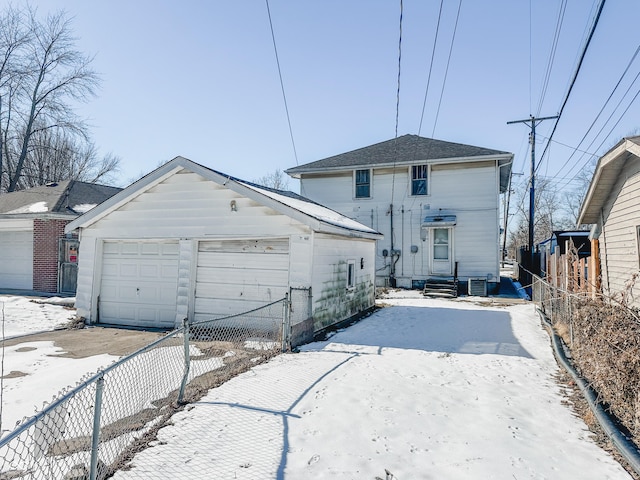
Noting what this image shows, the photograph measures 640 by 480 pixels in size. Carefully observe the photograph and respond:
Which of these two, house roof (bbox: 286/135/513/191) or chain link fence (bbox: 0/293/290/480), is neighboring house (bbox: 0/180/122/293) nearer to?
chain link fence (bbox: 0/293/290/480)

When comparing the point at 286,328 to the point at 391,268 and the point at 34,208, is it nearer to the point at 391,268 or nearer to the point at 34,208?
the point at 391,268

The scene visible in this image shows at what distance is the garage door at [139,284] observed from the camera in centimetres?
1009

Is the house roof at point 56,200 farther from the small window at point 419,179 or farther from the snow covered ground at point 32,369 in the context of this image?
the small window at point 419,179

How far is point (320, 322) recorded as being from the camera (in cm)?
902

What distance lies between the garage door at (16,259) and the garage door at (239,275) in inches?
415

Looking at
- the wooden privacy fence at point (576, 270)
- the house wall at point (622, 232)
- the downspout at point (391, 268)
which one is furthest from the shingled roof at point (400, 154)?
the house wall at point (622, 232)

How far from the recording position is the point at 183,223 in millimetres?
9766

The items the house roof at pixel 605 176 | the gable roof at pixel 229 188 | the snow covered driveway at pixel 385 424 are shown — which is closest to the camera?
the snow covered driveway at pixel 385 424

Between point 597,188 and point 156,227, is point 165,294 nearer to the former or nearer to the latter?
point 156,227

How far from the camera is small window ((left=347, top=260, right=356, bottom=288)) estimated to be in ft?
35.7

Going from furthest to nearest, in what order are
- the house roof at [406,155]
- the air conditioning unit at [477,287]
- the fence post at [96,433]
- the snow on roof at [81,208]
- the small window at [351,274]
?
the house roof at [406,155]
the air conditioning unit at [477,287]
the snow on roof at [81,208]
the small window at [351,274]
the fence post at [96,433]

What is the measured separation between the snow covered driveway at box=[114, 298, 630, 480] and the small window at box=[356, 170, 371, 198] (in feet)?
42.1

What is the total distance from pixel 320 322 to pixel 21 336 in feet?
22.5

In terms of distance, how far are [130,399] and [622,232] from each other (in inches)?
423
